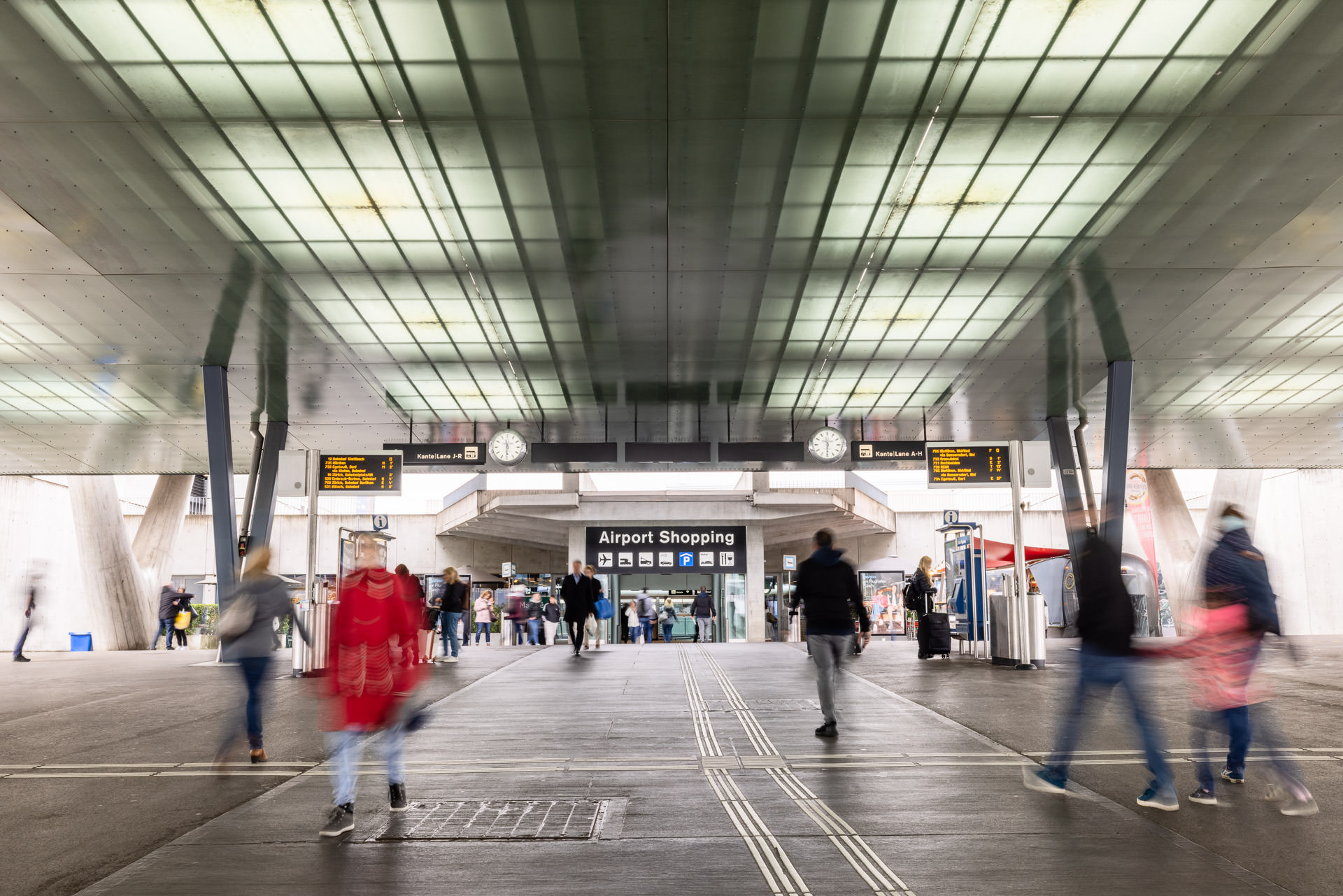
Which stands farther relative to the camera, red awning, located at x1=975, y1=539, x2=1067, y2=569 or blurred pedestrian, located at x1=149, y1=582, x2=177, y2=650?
blurred pedestrian, located at x1=149, y1=582, x2=177, y2=650

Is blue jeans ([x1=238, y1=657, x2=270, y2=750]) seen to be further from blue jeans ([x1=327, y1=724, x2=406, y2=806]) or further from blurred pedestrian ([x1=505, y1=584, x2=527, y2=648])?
blurred pedestrian ([x1=505, y1=584, x2=527, y2=648])

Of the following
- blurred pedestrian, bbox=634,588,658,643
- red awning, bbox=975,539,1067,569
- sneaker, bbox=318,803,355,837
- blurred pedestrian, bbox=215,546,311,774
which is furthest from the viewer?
blurred pedestrian, bbox=634,588,658,643

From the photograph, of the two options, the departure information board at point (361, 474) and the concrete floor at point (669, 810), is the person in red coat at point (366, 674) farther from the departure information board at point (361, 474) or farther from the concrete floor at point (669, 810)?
the departure information board at point (361, 474)

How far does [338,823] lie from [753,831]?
7.30ft

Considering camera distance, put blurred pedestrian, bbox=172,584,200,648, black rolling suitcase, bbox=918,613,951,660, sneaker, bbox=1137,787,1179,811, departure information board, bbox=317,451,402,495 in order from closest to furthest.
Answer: sneaker, bbox=1137,787,1179,811
black rolling suitcase, bbox=918,613,951,660
departure information board, bbox=317,451,402,495
blurred pedestrian, bbox=172,584,200,648

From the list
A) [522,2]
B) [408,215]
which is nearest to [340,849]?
[522,2]

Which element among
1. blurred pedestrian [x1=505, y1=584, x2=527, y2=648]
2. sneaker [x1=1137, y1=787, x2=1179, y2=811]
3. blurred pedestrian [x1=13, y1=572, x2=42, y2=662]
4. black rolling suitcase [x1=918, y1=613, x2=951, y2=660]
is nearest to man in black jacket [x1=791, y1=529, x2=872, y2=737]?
sneaker [x1=1137, y1=787, x2=1179, y2=811]

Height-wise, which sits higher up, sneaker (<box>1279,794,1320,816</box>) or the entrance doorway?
the entrance doorway

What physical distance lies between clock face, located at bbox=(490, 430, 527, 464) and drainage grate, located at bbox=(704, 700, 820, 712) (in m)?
13.2

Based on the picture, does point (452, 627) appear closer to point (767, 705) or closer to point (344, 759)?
point (767, 705)

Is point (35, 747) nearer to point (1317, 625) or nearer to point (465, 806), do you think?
point (465, 806)

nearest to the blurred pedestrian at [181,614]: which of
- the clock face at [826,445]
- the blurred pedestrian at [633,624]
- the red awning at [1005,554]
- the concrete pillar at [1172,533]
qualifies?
the blurred pedestrian at [633,624]

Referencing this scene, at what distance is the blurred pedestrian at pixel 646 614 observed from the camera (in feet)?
119

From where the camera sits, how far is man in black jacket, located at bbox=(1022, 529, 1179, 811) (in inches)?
231
